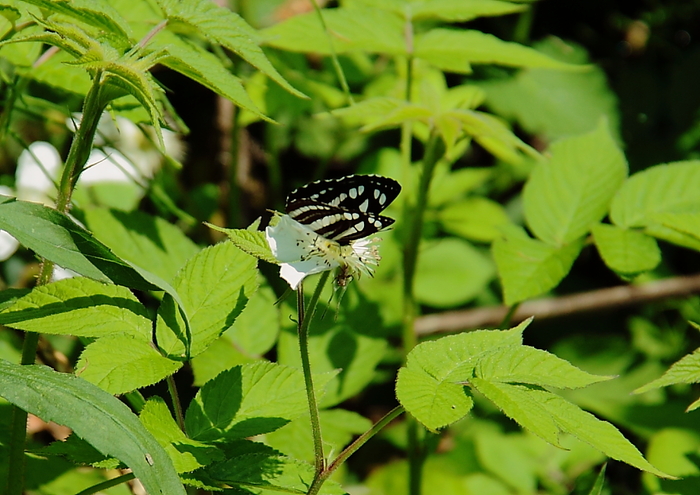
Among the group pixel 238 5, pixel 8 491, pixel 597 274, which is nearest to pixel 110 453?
pixel 8 491

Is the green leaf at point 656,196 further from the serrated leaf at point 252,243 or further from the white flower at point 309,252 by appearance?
the serrated leaf at point 252,243

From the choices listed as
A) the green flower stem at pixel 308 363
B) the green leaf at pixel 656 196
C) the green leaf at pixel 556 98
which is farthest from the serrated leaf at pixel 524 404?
the green leaf at pixel 556 98

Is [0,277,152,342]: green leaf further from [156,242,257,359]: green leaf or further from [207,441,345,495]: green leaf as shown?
[207,441,345,495]: green leaf

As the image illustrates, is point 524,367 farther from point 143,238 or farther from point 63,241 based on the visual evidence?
point 143,238

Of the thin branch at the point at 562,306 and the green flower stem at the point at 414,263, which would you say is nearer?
the green flower stem at the point at 414,263

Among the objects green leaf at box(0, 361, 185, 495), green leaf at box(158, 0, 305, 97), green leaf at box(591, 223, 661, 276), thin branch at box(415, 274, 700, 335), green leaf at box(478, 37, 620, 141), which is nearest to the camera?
green leaf at box(0, 361, 185, 495)

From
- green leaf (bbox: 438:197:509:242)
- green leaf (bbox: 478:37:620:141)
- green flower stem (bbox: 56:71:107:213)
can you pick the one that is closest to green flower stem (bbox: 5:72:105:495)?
green flower stem (bbox: 56:71:107:213)

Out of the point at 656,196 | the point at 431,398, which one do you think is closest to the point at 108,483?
the point at 431,398
